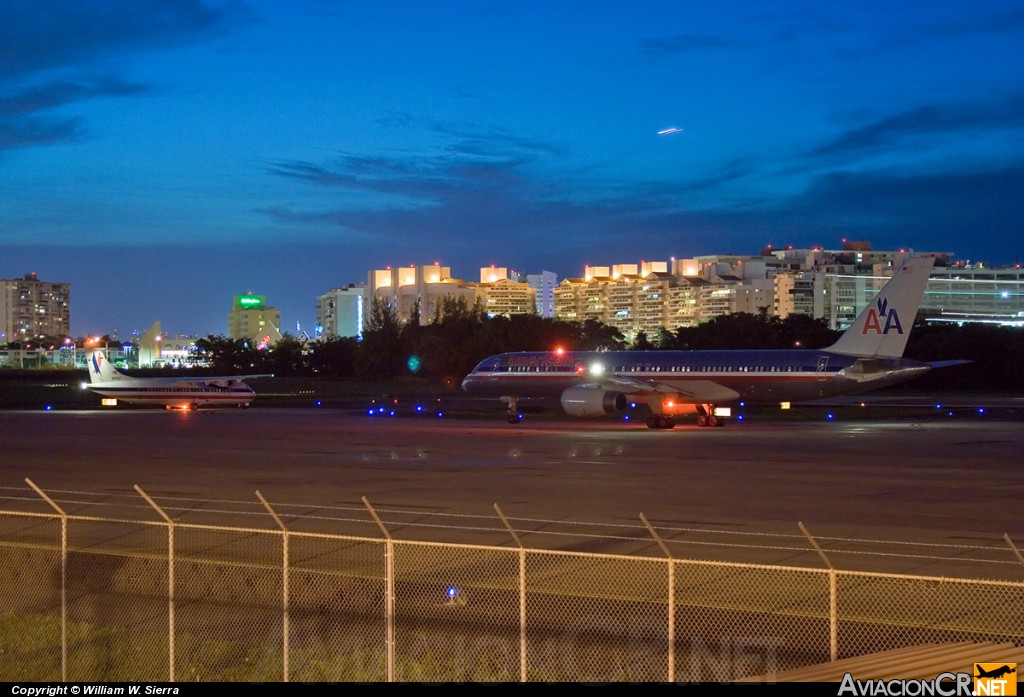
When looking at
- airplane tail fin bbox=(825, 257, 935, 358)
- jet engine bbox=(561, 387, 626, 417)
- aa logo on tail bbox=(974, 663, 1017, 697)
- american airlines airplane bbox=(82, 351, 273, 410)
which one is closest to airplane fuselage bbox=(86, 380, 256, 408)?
american airlines airplane bbox=(82, 351, 273, 410)

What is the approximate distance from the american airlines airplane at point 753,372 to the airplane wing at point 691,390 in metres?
0.04

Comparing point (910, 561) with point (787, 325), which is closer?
point (910, 561)

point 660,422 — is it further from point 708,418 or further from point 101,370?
point 101,370

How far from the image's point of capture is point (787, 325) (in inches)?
4966

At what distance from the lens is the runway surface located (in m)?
20.0

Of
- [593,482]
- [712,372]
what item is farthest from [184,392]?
[593,482]

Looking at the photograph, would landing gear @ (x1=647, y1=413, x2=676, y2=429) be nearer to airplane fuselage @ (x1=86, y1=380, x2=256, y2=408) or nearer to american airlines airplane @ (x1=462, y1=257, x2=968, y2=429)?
american airlines airplane @ (x1=462, y1=257, x2=968, y2=429)

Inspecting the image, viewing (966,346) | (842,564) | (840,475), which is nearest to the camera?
(842,564)

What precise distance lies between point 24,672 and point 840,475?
22.0 m

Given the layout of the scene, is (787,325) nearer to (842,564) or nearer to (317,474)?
(317,474)

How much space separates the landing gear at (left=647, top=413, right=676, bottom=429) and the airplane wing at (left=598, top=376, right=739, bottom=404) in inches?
60.1

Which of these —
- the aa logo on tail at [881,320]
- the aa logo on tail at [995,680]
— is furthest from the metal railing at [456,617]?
the aa logo on tail at [881,320]

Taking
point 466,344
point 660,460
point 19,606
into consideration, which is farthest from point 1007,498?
point 466,344

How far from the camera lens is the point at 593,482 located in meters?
28.9
